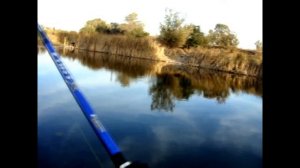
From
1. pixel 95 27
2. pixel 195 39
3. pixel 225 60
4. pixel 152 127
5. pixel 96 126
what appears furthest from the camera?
pixel 95 27

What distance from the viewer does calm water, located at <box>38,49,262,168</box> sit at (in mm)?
6141

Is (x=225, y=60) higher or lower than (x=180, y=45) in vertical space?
lower

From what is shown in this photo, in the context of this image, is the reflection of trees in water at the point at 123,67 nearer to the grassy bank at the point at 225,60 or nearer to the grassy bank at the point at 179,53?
the grassy bank at the point at 225,60

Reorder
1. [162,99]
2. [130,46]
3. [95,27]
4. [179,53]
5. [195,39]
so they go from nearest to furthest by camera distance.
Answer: [162,99]
[179,53]
[130,46]
[195,39]
[95,27]

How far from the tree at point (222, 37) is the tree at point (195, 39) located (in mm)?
802

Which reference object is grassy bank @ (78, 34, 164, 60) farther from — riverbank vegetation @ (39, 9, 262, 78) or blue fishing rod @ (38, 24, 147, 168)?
blue fishing rod @ (38, 24, 147, 168)

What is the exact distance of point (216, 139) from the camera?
26.1 ft

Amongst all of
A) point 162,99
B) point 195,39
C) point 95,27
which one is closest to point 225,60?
point 195,39

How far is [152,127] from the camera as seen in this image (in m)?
8.41

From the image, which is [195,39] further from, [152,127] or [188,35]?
[152,127]

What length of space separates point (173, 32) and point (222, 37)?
5664 mm

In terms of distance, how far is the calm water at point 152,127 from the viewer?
20.1 feet
